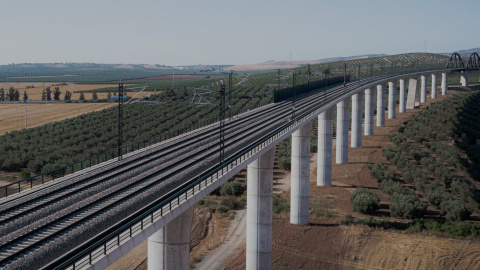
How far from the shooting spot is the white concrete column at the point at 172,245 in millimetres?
26906

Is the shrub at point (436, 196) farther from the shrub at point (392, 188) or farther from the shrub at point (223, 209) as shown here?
the shrub at point (223, 209)

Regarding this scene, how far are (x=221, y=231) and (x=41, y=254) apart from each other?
93.9 ft

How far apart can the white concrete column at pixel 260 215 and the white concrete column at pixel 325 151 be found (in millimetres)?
22687

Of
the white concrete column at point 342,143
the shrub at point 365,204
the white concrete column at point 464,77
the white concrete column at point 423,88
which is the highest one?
the white concrete column at point 464,77

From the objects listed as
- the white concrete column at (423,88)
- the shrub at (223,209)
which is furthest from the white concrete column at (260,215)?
the white concrete column at (423,88)

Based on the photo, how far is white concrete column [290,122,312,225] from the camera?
4956 centimetres

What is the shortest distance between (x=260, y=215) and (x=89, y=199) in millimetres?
17355

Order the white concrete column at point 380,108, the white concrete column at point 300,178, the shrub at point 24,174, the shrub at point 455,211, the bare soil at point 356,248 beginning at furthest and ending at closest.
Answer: the white concrete column at point 380,108 → the shrub at point 24,174 → the white concrete column at point 300,178 → the shrub at point 455,211 → the bare soil at point 356,248

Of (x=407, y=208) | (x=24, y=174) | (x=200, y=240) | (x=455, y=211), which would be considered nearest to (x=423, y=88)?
(x=407, y=208)

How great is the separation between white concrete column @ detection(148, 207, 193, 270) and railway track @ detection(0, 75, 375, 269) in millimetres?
1558

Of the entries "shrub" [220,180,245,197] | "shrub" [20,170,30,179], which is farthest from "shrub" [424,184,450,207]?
"shrub" [20,170,30,179]

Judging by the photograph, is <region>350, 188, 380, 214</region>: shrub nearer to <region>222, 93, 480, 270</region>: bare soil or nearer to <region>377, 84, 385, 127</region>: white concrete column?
<region>222, 93, 480, 270</region>: bare soil

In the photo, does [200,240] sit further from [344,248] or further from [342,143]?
[342,143]

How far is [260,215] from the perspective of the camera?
132ft
